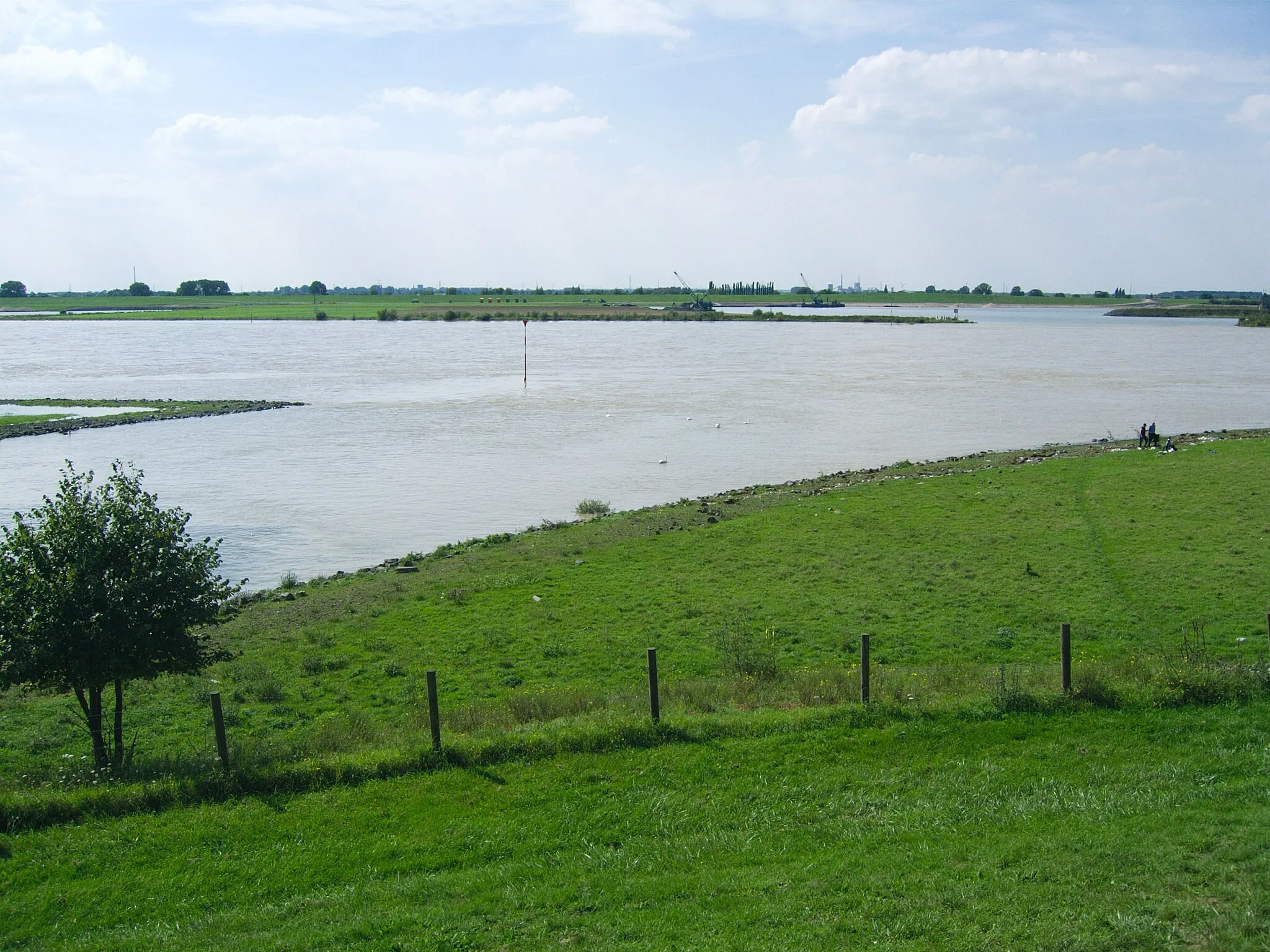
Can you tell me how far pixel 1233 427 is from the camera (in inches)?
2092

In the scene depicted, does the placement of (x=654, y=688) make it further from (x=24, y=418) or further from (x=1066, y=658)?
(x=24, y=418)

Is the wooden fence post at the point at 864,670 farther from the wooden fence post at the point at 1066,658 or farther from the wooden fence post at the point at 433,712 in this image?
the wooden fence post at the point at 433,712

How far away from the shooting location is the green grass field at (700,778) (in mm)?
8914

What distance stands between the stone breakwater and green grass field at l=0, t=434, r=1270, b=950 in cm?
4330

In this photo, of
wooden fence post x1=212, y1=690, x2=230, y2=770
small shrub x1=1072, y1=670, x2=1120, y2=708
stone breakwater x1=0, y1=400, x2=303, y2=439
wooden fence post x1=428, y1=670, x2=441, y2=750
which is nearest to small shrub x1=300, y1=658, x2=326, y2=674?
wooden fence post x1=212, y1=690, x2=230, y2=770

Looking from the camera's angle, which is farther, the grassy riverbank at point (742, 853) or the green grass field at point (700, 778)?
the green grass field at point (700, 778)

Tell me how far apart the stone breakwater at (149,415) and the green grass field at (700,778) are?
43303 millimetres

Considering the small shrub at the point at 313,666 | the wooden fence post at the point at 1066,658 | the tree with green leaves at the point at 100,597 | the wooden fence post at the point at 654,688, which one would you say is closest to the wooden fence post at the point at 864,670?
the wooden fence post at the point at 1066,658

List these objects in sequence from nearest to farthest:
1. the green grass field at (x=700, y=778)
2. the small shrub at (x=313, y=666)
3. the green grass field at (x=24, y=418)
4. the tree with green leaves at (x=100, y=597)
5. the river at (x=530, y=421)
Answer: the green grass field at (x=700, y=778), the tree with green leaves at (x=100, y=597), the small shrub at (x=313, y=666), the river at (x=530, y=421), the green grass field at (x=24, y=418)

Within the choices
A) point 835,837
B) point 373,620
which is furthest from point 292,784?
point 373,620

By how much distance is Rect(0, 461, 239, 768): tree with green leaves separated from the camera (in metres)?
13.5

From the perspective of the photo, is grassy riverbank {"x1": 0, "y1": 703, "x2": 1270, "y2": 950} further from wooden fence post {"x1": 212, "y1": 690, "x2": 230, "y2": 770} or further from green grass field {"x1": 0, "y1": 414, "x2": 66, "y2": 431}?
green grass field {"x1": 0, "y1": 414, "x2": 66, "y2": 431}

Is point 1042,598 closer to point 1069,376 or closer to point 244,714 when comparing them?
point 244,714

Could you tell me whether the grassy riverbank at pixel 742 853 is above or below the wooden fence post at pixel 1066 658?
below
